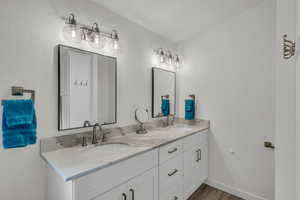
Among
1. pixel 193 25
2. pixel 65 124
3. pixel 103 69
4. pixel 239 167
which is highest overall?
pixel 193 25

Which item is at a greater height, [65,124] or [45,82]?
[45,82]

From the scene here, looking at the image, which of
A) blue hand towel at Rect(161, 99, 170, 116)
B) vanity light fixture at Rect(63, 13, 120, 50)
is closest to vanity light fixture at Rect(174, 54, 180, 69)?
blue hand towel at Rect(161, 99, 170, 116)

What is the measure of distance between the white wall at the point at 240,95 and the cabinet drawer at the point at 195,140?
15 cm

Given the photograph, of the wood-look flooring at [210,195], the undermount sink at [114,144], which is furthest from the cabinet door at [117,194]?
the wood-look flooring at [210,195]

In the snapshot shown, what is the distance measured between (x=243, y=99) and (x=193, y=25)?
4.10ft

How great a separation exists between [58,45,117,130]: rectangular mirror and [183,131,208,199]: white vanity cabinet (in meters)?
0.99

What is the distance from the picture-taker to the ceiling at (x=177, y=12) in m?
1.66

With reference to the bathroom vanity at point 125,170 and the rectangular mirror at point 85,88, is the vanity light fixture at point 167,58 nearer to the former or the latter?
the rectangular mirror at point 85,88

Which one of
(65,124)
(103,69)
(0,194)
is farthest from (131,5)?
(0,194)

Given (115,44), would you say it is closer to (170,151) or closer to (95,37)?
(95,37)

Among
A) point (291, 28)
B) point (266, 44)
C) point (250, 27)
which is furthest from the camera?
point (250, 27)

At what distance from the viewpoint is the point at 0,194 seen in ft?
3.29

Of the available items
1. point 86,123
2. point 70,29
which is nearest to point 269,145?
point 86,123

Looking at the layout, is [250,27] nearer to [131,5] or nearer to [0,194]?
[131,5]
